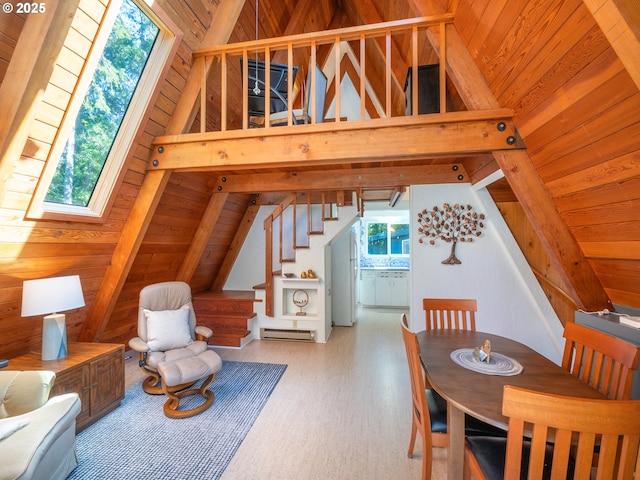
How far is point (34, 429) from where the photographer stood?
1.49 m

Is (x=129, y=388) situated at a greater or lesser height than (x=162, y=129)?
lesser

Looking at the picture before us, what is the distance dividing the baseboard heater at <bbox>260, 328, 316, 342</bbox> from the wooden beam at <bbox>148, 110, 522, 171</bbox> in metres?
2.68

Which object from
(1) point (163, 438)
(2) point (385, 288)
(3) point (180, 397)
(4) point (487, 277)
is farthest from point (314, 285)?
(1) point (163, 438)

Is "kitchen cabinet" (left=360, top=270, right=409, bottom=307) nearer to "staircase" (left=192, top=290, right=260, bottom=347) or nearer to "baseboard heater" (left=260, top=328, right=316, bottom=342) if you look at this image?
"baseboard heater" (left=260, top=328, right=316, bottom=342)

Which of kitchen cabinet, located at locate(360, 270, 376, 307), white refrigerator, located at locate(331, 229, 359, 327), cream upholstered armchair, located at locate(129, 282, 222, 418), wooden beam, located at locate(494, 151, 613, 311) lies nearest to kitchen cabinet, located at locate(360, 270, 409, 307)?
kitchen cabinet, located at locate(360, 270, 376, 307)

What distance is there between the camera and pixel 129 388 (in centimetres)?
290

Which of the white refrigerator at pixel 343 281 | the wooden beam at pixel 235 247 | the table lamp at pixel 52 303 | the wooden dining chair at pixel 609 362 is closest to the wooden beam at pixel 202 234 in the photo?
the wooden beam at pixel 235 247

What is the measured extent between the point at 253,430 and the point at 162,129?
271 cm

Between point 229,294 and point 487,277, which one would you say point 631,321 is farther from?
point 229,294

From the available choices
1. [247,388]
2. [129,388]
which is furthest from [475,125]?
[129,388]

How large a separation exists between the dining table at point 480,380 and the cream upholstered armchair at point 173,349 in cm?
194

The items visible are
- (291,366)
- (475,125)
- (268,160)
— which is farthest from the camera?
(291,366)

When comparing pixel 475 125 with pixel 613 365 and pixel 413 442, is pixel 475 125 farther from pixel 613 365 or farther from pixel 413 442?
pixel 413 442

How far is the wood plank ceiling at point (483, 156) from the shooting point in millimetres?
1432
